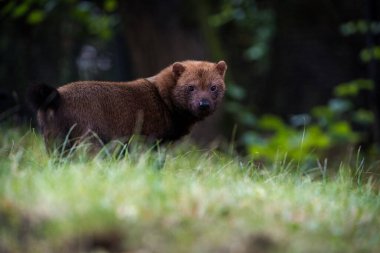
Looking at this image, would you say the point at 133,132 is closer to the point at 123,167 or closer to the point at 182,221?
the point at 123,167

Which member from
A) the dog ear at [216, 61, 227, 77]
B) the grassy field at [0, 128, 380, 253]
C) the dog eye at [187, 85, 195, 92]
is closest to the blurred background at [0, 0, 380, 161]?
the dog ear at [216, 61, 227, 77]

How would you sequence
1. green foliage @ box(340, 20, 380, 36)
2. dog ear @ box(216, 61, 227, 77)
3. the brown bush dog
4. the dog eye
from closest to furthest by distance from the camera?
1. the brown bush dog
2. the dog eye
3. dog ear @ box(216, 61, 227, 77)
4. green foliage @ box(340, 20, 380, 36)


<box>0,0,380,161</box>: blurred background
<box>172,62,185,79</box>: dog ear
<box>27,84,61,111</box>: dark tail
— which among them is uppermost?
<box>27,84,61,111</box>: dark tail

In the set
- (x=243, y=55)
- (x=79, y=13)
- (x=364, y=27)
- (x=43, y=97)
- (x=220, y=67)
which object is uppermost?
(x=79, y=13)

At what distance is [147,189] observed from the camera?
4.57 metres

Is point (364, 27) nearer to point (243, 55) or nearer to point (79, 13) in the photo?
point (79, 13)

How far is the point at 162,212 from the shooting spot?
428 cm

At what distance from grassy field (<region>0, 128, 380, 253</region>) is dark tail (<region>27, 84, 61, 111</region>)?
0.77m

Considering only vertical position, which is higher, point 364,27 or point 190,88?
point 190,88

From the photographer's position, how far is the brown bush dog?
647 centimetres

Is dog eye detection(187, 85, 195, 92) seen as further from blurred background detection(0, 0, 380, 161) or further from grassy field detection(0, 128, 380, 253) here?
grassy field detection(0, 128, 380, 253)

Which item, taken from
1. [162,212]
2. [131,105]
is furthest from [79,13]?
[162,212]

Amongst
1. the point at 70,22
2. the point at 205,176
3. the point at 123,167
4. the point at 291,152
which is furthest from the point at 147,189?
the point at 70,22

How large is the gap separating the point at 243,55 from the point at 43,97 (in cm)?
1034
